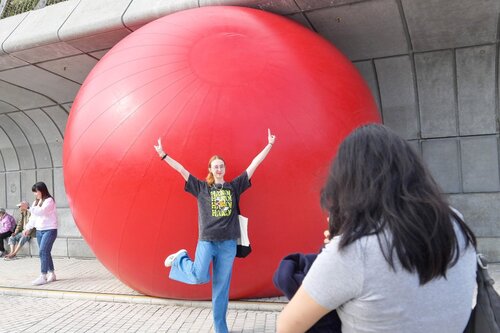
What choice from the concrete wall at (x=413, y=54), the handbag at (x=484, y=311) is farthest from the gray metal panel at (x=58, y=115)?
the handbag at (x=484, y=311)

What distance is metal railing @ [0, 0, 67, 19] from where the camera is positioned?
356 inches

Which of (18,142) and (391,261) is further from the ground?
(18,142)

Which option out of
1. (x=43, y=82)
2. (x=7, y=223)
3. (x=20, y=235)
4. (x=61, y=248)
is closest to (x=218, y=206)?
(x=43, y=82)

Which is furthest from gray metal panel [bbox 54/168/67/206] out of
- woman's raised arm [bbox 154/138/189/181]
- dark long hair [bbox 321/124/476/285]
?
dark long hair [bbox 321/124/476/285]

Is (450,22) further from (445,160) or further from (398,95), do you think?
(445,160)

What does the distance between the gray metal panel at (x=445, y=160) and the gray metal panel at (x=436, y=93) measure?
0.15m

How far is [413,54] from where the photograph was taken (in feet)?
22.5

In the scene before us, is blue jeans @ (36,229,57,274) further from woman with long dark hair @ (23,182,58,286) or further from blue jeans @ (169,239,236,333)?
blue jeans @ (169,239,236,333)

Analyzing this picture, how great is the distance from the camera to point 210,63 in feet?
15.0

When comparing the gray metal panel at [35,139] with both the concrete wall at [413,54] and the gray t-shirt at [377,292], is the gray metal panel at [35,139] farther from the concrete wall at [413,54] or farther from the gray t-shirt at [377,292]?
the gray t-shirt at [377,292]

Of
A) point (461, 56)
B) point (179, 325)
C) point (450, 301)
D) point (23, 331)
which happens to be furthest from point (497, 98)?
point (23, 331)

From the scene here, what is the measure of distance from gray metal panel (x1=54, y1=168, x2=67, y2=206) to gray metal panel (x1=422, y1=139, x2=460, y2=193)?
26.5ft

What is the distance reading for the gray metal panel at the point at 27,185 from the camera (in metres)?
10.8

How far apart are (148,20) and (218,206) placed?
411cm
